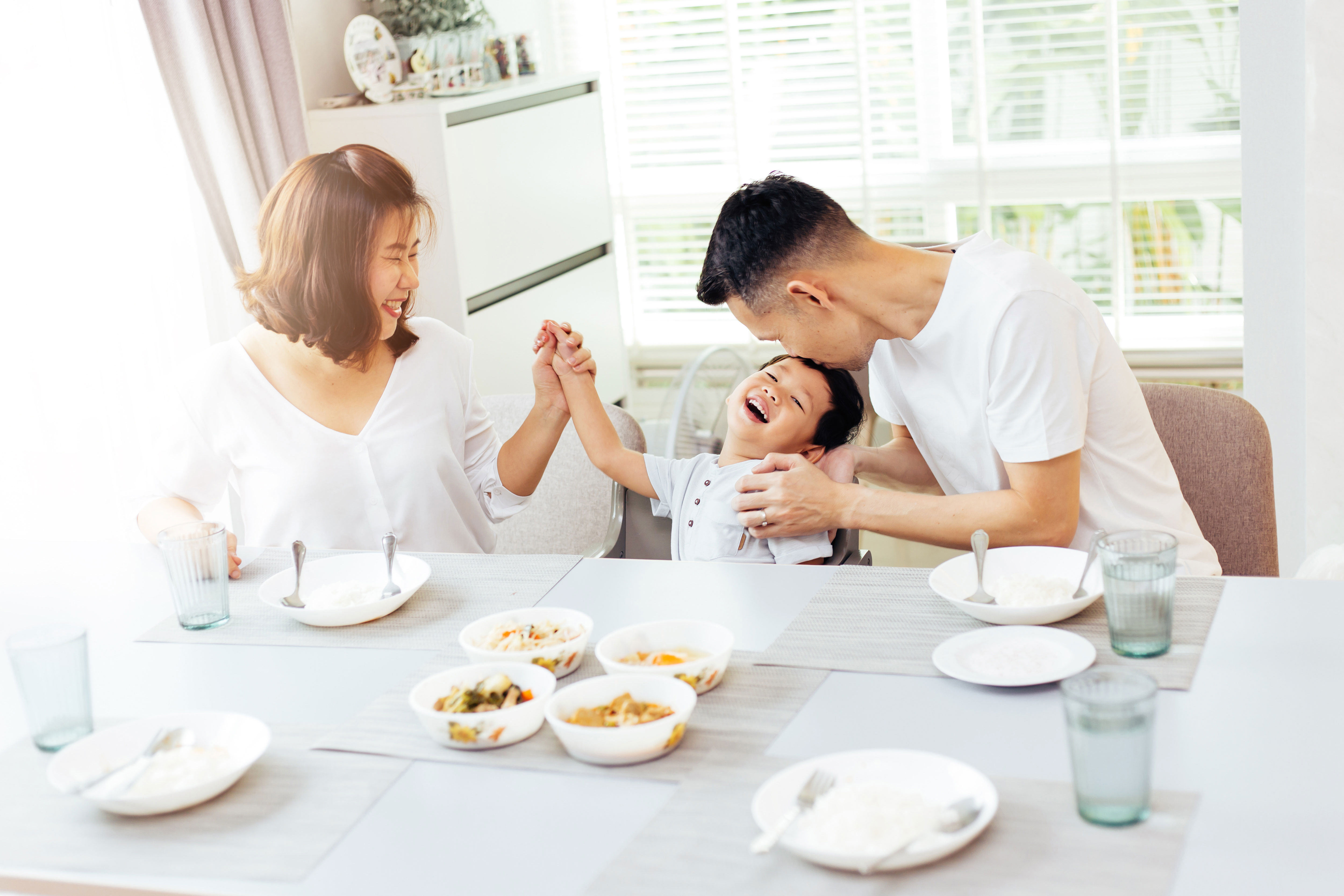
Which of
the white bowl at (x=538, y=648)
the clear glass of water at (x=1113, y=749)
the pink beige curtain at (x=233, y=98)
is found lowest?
the white bowl at (x=538, y=648)

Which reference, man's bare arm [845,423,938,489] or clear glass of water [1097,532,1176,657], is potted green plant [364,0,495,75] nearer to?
man's bare arm [845,423,938,489]

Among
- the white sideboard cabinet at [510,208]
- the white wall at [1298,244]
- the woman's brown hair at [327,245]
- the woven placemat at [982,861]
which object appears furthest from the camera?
the white sideboard cabinet at [510,208]

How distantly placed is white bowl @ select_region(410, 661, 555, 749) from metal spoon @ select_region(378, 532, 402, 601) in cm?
35

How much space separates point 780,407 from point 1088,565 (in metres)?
0.66

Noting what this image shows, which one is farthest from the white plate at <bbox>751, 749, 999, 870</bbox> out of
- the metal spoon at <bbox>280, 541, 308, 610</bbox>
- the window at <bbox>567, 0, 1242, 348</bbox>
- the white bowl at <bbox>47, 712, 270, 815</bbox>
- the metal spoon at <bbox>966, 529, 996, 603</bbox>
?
the window at <bbox>567, 0, 1242, 348</bbox>

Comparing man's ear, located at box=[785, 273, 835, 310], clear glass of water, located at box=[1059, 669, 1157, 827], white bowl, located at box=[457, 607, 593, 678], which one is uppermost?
man's ear, located at box=[785, 273, 835, 310]

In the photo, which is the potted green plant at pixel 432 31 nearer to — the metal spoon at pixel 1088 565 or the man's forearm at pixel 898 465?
the man's forearm at pixel 898 465

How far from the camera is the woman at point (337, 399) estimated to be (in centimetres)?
192

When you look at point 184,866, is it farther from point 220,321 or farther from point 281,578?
point 220,321

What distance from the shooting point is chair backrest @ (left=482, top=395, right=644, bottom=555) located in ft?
7.99

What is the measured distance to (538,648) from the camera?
1302mm

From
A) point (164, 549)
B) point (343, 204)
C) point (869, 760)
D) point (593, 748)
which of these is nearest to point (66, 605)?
point (164, 549)

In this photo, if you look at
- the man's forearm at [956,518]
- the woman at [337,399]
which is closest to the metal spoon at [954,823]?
the man's forearm at [956,518]

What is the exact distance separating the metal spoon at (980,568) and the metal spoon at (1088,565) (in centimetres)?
9
